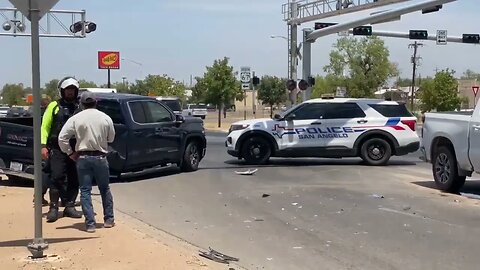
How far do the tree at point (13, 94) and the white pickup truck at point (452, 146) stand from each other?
8984 centimetres

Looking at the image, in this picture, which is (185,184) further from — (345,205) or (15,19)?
(15,19)

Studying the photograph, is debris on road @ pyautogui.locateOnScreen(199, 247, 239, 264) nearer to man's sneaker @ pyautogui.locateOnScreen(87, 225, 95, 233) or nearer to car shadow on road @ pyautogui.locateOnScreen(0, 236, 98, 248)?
car shadow on road @ pyautogui.locateOnScreen(0, 236, 98, 248)

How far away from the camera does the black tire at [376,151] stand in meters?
18.6

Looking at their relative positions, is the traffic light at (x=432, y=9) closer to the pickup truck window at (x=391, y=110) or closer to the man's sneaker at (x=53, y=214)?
the pickup truck window at (x=391, y=110)

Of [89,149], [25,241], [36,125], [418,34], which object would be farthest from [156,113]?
[418,34]

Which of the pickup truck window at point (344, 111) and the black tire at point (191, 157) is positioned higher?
the pickup truck window at point (344, 111)

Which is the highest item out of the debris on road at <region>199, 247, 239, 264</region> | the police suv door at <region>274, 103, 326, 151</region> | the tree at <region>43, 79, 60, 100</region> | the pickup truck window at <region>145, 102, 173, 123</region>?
the tree at <region>43, 79, 60, 100</region>

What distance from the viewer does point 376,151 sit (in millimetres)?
18594

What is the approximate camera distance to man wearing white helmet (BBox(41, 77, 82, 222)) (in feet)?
31.8

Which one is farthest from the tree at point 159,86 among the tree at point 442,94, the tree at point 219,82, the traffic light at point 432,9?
the traffic light at point 432,9

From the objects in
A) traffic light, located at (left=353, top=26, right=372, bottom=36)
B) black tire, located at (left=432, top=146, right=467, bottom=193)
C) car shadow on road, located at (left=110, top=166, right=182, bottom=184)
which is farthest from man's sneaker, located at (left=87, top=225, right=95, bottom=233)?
traffic light, located at (left=353, top=26, right=372, bottom=36)

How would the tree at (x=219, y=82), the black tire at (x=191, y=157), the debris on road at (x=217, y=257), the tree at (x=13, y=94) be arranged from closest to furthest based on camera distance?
the debris on road at (x=217, y=257) < the black tire at (x=191, y=157) < the tree at (x=219, y=82) < the tree at (x=13, y=94)

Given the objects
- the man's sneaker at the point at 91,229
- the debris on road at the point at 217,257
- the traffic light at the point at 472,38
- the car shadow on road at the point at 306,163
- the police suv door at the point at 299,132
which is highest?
the traffic light at the point at 472,38

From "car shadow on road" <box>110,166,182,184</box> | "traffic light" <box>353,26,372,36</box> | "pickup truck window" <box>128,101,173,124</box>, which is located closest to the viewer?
"pickup truck window" <box>128,101,173,124</box>
